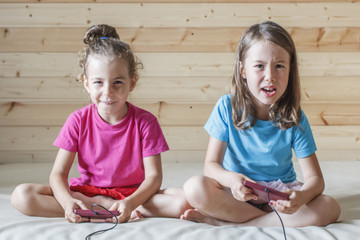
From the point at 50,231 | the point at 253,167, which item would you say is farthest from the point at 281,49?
the point at 50,231

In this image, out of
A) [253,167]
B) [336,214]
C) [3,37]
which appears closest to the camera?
[336,214]

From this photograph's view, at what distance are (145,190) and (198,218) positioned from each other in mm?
158

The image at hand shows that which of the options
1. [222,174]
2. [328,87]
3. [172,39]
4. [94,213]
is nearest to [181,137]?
[172,39]

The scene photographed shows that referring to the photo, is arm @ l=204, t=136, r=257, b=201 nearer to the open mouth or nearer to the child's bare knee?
the child's bare knee

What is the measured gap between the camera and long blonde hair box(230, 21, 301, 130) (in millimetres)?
1207

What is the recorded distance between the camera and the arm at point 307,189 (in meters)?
1.05

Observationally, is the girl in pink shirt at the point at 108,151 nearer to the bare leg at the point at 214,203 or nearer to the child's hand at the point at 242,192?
the bare leg at the point at 214,203

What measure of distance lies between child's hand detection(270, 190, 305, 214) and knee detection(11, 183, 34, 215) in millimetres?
608

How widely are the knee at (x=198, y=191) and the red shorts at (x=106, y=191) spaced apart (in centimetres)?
21

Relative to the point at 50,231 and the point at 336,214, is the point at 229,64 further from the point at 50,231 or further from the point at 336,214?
the point at 50,231

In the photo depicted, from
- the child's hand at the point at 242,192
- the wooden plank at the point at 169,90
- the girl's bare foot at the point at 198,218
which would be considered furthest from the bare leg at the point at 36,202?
the wooden plank at the point at 169,90

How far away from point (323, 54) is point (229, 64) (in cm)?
42

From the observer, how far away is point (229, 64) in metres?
2.05

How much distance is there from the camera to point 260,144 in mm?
1227
